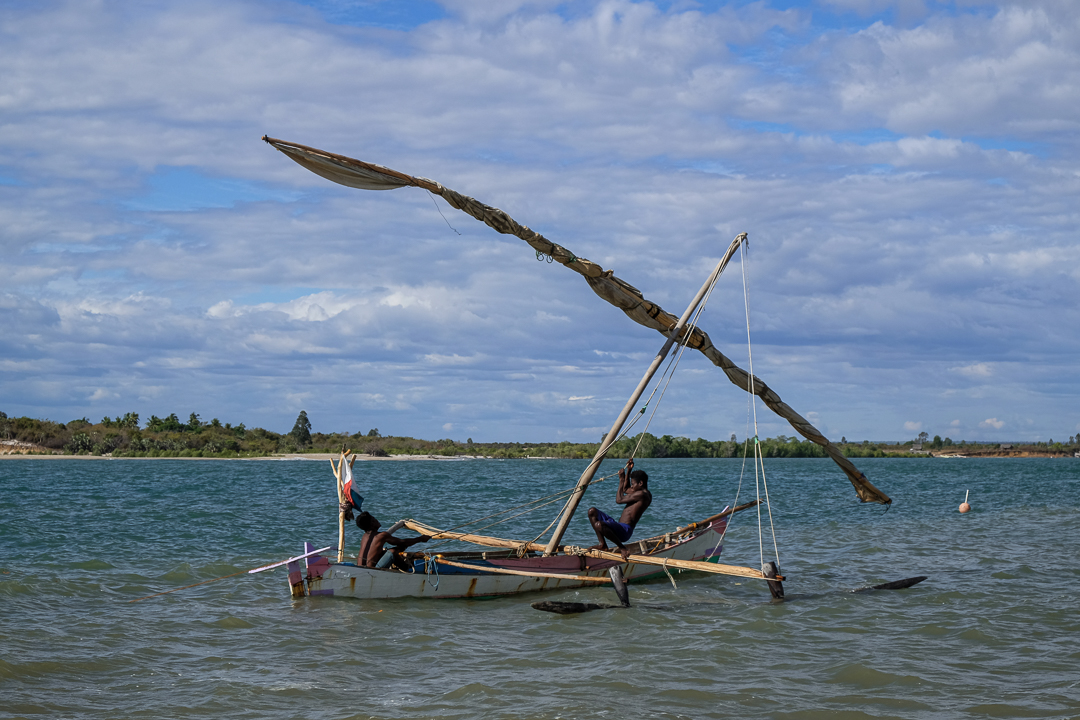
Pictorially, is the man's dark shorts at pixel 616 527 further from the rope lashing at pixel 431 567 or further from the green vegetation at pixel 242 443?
the green vegetation at pixel 242 443

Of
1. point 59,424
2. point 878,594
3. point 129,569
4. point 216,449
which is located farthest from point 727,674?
point 59,424

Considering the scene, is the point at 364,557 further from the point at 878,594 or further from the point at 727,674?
the point at 878,594

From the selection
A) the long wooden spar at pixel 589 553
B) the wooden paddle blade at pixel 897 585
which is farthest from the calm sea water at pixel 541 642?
the long wooden spar at pixel 589 553

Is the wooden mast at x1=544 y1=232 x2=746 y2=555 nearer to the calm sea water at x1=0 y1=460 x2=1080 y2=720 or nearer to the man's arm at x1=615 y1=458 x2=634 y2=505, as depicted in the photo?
the man's arm at x1=615 y1=458 x2=634 y2=505

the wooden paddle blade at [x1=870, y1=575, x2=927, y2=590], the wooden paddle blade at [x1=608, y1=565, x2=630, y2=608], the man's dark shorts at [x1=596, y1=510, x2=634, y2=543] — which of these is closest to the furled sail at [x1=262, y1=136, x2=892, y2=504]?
the wooden paddle blade at [x1=870, y1=575, x2=927, y2=590]

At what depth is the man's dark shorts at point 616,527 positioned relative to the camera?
15031mm

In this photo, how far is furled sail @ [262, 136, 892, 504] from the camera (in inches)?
520

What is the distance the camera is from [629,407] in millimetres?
15641

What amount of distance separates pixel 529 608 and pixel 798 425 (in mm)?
6835

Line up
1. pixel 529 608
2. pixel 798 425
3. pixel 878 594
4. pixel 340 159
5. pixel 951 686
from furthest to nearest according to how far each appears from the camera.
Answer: pixel 798 425, pixel 878 594, pixel 529 608, pixel 340 159, pixel 951 686

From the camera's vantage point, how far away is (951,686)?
9.89m

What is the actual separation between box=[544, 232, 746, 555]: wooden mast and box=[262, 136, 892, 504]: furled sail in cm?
32

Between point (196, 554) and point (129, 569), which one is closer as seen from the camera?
point (129, 569)

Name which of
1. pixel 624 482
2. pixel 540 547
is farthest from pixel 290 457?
pixel 624 482
